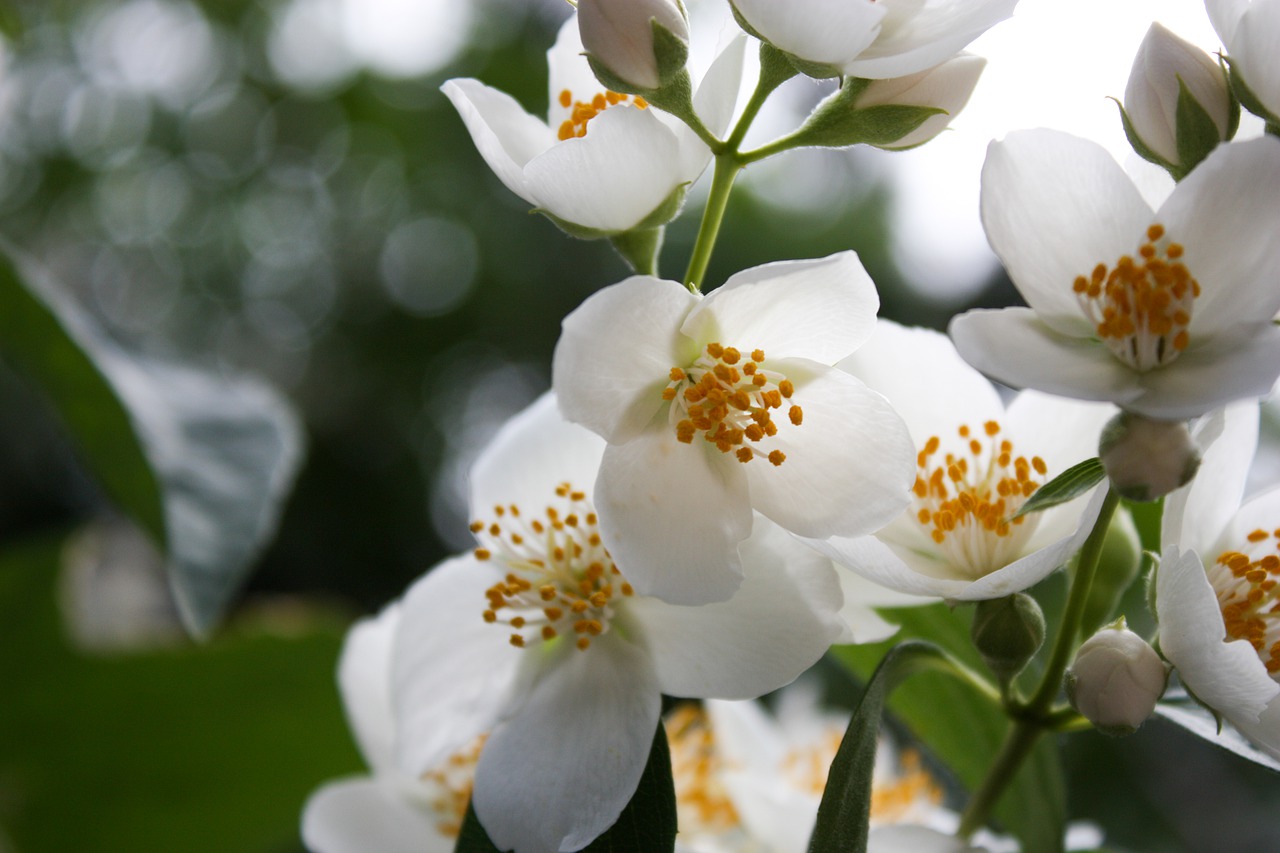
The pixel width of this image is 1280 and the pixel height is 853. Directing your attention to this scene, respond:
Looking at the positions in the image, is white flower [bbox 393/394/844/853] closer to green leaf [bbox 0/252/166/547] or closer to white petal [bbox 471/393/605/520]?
white petal [bbox 471/393/605/520]

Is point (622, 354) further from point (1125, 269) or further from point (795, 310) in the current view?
point (1125, 269)

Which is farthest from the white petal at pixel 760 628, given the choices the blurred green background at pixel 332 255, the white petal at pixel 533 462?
the blurred green background at pixel 332 255

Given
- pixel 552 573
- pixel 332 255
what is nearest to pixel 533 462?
pixel 552 573

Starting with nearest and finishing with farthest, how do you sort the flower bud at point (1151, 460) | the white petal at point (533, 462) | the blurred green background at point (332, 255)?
the flower bud at point (1151, 460) → the white petal at point (533, 462) → the blurred green background at point (332, 255)

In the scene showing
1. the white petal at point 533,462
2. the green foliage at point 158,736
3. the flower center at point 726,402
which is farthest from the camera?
the green foliage at point 158,736

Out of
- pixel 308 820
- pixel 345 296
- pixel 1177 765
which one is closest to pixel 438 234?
pixel 345 296

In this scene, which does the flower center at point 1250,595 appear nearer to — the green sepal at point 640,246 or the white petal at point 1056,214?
the white petal at point 1056,214

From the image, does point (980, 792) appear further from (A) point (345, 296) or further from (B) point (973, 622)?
(A) point (345, 296)

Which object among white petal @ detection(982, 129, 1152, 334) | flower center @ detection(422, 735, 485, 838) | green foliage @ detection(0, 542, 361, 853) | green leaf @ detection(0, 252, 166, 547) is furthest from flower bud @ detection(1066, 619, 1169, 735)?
green foliage @ detection(0, 542, 361, 853)
